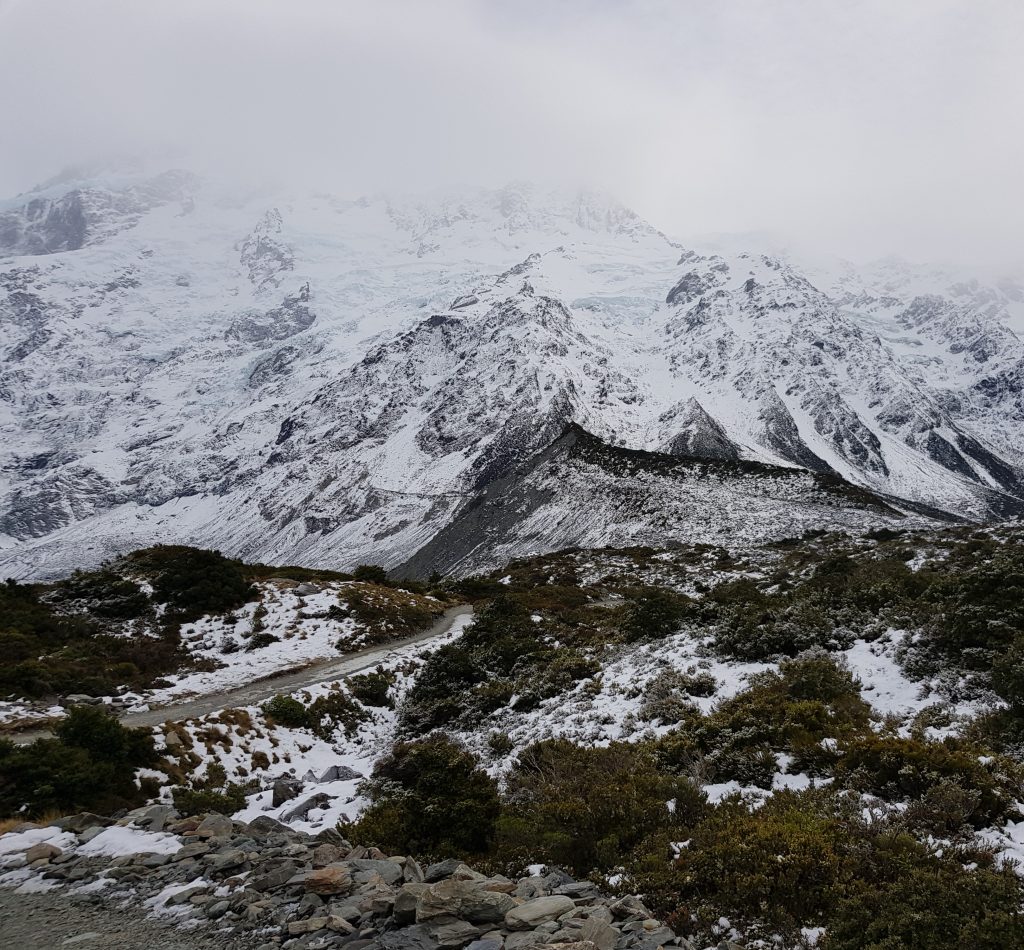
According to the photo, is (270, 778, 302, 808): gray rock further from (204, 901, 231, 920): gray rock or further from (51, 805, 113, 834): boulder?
(204, 901, 231, 920): gray rock

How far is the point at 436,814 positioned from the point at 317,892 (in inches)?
121

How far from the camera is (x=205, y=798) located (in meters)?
12.7

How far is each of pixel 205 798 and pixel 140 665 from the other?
1623 centimetres

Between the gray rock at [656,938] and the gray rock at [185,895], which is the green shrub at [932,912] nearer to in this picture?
the gray rock at [656,938]

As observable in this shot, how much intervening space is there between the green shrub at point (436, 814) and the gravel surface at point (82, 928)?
3364 mm

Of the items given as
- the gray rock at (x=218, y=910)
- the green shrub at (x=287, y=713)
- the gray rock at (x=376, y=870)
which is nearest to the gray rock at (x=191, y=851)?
the gray rock at (x=218, y=910)

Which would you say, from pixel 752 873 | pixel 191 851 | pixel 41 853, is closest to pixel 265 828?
pixel 191 851

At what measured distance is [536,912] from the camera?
623 centimetres

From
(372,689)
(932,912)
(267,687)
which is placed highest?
(932,912)

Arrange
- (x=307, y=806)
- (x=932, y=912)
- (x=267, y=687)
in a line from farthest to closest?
(x=267, y=687) < (x=307, y=806) < (x=932, y=912)

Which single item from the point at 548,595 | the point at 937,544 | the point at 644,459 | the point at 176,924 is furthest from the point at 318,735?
the point at 644,459

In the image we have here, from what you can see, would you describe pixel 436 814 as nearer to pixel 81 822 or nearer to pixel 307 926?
pixel 307 926

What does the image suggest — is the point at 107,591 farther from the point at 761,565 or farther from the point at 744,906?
the point at 761,565

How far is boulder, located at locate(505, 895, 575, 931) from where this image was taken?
603 centimetres
